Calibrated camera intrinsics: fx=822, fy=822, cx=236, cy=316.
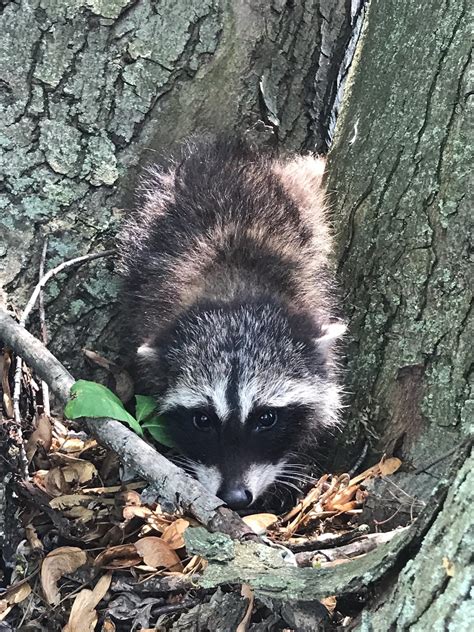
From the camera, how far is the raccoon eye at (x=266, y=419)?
147 inches

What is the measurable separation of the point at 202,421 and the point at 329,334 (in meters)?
0.71

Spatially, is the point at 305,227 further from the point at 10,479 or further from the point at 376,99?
the point at 10,479

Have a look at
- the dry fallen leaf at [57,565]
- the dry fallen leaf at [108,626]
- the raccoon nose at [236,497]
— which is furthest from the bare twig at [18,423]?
the raccoon nose at [236,497]

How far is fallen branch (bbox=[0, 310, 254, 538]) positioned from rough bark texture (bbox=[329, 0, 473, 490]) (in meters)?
0.96

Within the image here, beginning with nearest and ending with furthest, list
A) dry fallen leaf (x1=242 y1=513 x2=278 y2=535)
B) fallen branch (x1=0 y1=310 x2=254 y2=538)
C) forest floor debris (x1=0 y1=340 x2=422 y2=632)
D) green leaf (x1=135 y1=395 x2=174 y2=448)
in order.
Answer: fallen branch (x1=0 y1=310 x2=254 y2=538), forest floor debris (x1=0 y1=340 x2=422 y2=632), dry fallen leaf (x1=242 y1=513 x2=278 y2=535), green leaf (x1=135 y1=395 x2=174 y2=448)

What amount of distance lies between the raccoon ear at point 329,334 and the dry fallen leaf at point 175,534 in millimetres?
1016

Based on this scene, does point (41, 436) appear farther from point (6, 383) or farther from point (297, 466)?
point (297, 466)

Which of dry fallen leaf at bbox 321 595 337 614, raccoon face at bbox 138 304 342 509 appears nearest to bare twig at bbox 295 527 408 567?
dry fallen leaf at bbox 321 595 337 614

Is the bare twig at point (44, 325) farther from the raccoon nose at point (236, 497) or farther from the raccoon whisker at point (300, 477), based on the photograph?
the raccoon whisker at point (300, 477)

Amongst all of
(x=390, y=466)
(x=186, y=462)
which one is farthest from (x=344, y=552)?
(x=186, y=462)

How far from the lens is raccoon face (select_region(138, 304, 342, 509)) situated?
12.1 feet

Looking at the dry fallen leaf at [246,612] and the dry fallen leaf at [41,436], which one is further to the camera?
the dry fallen leaf at [41,436]

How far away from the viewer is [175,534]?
130 inches

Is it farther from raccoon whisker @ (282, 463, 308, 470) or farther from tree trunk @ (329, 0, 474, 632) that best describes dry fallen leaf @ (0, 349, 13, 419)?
tree trunk @ (329, 0, 474, 632)
